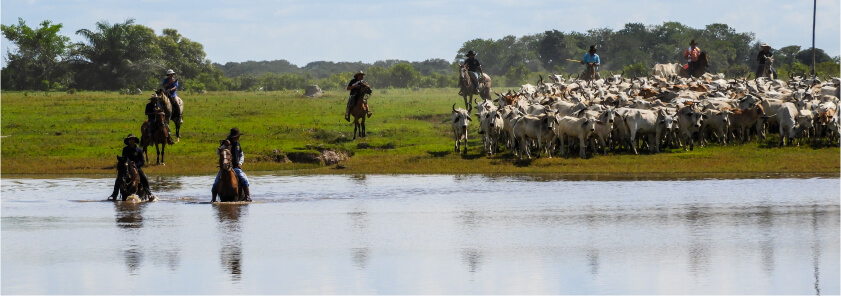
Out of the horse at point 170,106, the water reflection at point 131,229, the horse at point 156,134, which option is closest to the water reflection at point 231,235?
the water reflection at point 131,229

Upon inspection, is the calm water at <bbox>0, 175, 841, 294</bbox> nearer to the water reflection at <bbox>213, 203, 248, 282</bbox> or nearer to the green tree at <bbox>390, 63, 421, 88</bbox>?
the water reflection at <bbox>213, 203, 248, 282</bbox>

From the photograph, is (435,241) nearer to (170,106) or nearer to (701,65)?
(170,106)

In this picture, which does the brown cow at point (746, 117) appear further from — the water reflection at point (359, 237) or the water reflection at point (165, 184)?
the water reflection at point (359, 237)

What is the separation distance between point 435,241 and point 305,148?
62.6 ft

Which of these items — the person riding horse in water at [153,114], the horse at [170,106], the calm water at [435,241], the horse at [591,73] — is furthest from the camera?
the horse at [591,73]

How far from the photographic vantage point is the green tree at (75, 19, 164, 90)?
3228 inches

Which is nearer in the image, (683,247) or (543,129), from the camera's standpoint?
(683,247)

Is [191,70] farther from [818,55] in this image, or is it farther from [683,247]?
[683,247]

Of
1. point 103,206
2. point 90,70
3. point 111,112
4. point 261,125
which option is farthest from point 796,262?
point 90,70

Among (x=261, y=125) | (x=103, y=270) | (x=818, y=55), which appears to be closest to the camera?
(x=103, y=270)

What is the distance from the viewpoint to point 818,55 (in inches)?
3991

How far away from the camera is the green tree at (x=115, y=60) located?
8199 centimetres

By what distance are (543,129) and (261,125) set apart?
14.2 m

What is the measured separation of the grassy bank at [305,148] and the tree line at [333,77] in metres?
23.4
